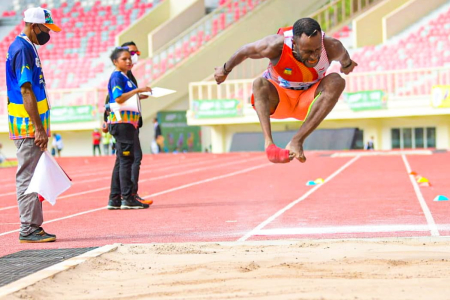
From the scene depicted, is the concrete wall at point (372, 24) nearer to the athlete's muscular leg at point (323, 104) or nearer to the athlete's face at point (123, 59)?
the athlete's face at point (123, 59)

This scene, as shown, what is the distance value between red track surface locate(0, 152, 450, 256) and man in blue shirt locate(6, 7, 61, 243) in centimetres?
25

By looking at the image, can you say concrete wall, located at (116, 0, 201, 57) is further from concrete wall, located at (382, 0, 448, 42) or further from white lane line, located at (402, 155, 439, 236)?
white lane line, located at (402, 155, 439, 236)

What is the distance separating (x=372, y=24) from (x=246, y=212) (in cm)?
2545

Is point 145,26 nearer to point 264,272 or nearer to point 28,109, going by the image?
point 28,109

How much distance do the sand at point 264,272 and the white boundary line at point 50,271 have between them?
0.04m

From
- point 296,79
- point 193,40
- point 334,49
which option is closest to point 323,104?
point 296,79

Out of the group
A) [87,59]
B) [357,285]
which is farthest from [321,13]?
[357,285]

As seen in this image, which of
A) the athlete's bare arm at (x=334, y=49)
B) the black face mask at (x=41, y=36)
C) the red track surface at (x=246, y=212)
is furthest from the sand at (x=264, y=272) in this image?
the black face mask at (x=41, y=36)

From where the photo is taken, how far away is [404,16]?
1232 inches

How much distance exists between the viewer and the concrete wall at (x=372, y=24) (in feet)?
104

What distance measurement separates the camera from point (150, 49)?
34.2 metres

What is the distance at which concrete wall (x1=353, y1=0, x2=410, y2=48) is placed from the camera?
31719mm

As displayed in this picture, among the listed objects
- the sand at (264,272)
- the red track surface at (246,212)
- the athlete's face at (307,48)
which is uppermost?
the athlete's face at (307,48)

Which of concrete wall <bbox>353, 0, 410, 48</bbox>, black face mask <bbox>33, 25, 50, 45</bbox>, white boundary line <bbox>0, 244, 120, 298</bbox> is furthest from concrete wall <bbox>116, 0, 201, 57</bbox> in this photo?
white boundary line <bbox>0, 244, 120, 298</bbox>
